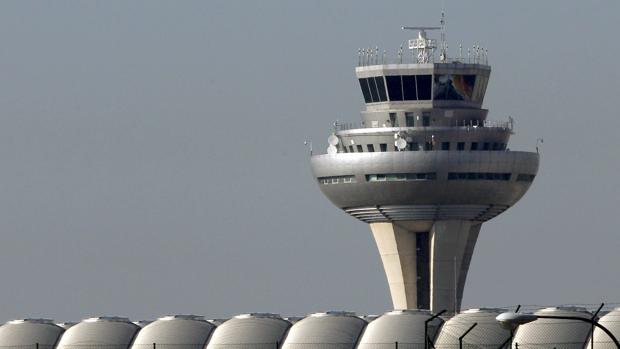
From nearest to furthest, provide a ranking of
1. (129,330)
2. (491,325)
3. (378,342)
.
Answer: (491,325), (378,342), (129,330)

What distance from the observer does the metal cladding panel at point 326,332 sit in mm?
189125

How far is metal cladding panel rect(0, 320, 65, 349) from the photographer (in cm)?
19488

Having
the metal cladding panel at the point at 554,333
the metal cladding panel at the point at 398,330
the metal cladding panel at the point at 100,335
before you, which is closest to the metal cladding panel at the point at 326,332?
the metal cladding panel at the point at 398,330

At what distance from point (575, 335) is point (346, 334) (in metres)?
21.5

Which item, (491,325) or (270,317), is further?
(270,317)

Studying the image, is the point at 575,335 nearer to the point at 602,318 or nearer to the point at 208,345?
the point at 602,318

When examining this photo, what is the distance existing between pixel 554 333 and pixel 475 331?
7.14 metres

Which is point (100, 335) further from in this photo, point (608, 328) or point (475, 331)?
point (608, 328)

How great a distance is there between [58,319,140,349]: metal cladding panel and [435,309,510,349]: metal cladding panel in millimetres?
30425

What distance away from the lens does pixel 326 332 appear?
191 m

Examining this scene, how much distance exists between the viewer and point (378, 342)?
185500 mm

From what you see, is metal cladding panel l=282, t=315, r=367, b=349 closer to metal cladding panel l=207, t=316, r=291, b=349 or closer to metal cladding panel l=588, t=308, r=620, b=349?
metal cladding panel l=207, t=316, r=291, b=349

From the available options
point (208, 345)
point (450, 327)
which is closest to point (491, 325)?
point (450, 327)

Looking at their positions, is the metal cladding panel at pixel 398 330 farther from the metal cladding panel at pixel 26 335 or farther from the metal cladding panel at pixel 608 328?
the metal cladding panel at pixel 26 335
